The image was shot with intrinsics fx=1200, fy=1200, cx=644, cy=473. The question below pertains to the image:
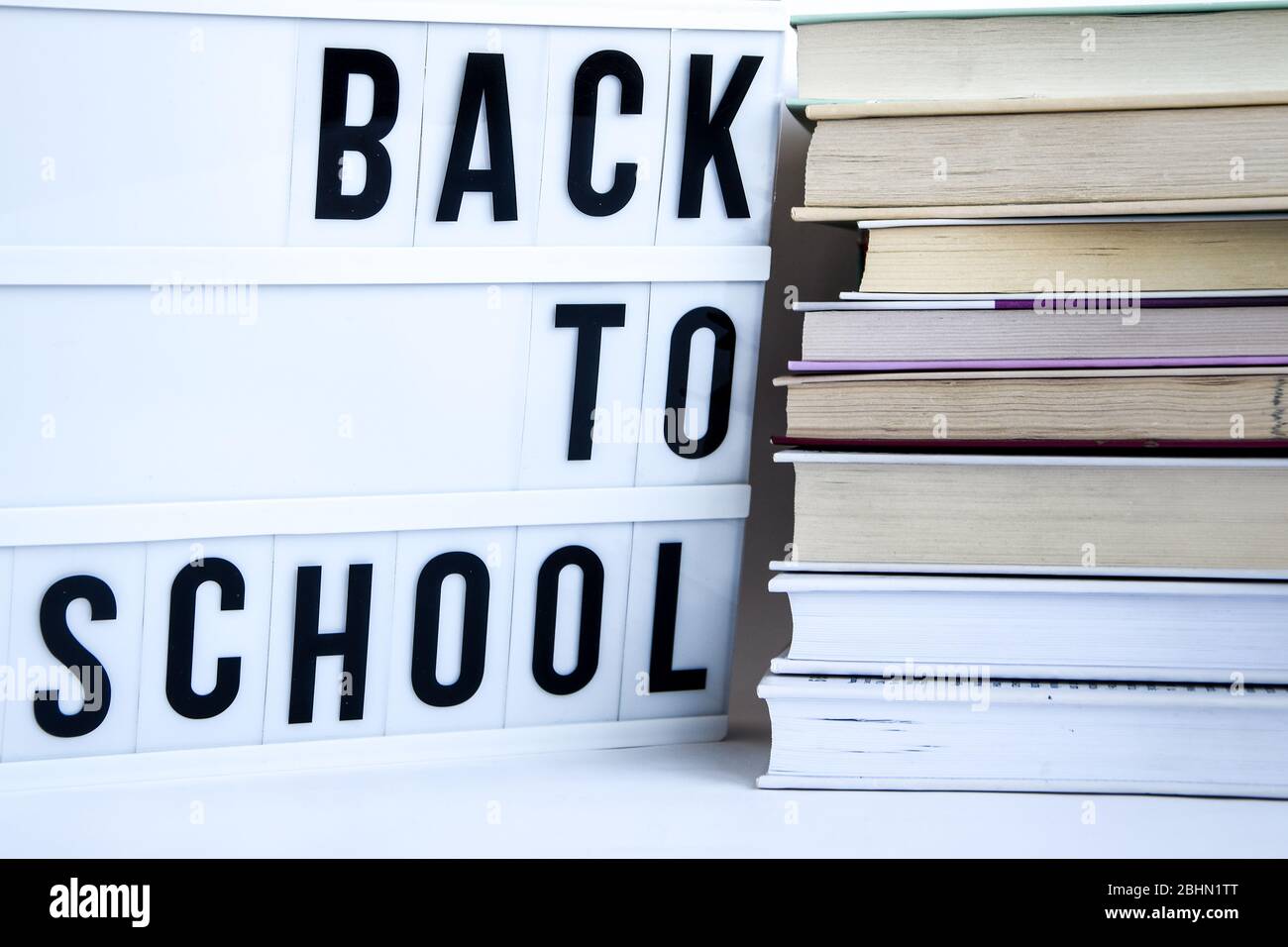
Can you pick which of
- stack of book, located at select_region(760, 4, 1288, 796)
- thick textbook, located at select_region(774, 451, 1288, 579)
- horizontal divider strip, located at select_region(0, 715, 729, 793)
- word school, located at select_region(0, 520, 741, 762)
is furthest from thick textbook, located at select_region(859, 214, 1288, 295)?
horizontal divider strip, located at select_region(0, 715, 729, 793)

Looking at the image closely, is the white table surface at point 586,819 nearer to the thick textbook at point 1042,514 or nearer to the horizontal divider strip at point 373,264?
the thick textbook at point 1042,514

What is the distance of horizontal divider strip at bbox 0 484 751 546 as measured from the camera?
2.51ft

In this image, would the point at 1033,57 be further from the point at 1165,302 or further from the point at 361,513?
the point at 361,513

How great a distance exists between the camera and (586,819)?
0.72m

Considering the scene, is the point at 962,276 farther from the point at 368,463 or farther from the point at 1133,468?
the point at 368,463

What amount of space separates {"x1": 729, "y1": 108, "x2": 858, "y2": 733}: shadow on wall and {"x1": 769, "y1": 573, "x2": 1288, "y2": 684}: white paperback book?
8.0 inches

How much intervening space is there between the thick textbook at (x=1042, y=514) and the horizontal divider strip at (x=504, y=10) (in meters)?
0.31

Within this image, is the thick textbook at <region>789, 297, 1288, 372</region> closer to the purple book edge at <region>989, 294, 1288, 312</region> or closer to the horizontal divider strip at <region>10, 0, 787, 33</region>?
the purple book edge at <region>989, 294, 1288, 312</region>

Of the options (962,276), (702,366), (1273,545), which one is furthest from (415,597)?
(1273,545)

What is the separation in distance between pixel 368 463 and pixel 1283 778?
62 centimetres

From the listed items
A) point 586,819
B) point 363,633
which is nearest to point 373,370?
point 363,633

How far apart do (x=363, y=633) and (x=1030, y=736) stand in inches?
17.4

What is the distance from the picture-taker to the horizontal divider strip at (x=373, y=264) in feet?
2.47
